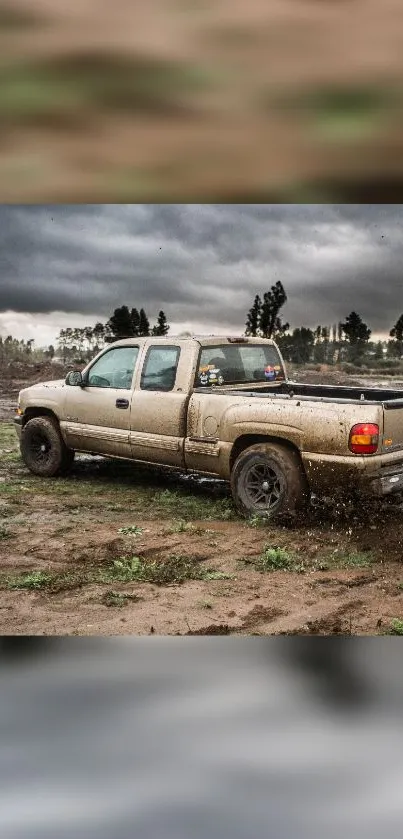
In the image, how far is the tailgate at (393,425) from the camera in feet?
12.4

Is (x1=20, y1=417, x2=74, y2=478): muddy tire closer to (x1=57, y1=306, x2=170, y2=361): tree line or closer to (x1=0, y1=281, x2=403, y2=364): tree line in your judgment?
(x1=57, y1=306, x2=170, y2=361): tree line

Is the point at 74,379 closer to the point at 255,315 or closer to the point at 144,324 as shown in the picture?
the point at 144,324

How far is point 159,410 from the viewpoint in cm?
474

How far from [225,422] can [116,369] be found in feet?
3.62

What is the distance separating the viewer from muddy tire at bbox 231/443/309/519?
4.12 m

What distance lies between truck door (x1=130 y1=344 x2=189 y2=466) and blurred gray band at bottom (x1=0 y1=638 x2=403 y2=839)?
5.53ft

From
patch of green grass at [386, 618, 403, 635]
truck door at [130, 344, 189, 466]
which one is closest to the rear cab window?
truck door at [130, 344, 189, 466]
